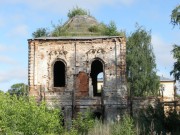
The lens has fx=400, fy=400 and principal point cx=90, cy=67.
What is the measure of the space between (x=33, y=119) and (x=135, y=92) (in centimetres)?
2419

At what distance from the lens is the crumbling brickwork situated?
74.3 ft

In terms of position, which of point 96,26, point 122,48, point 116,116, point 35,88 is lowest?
point 116,116

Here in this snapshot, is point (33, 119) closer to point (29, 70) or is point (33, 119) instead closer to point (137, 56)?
point (29, 70)

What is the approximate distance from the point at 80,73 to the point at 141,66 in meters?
16.5

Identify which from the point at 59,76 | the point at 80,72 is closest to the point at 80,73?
the point at 80,72

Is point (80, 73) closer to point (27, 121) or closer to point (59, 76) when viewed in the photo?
point (59, 76)

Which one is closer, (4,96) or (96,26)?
(4,96)

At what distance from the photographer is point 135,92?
127ft

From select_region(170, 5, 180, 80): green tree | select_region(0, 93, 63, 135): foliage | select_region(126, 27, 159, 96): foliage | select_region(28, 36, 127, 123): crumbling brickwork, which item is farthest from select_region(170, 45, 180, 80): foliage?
select_region(126, 27, 159, 96): foliage

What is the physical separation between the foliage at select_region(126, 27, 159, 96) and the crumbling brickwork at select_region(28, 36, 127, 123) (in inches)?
610

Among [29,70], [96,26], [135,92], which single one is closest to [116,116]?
[29,70]

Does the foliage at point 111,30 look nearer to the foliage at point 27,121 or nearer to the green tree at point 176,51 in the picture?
the green tree at point 176,51

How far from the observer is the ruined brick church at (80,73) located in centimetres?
2264

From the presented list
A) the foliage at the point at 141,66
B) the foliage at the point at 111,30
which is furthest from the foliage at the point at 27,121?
the foliage at the point at 141,66
